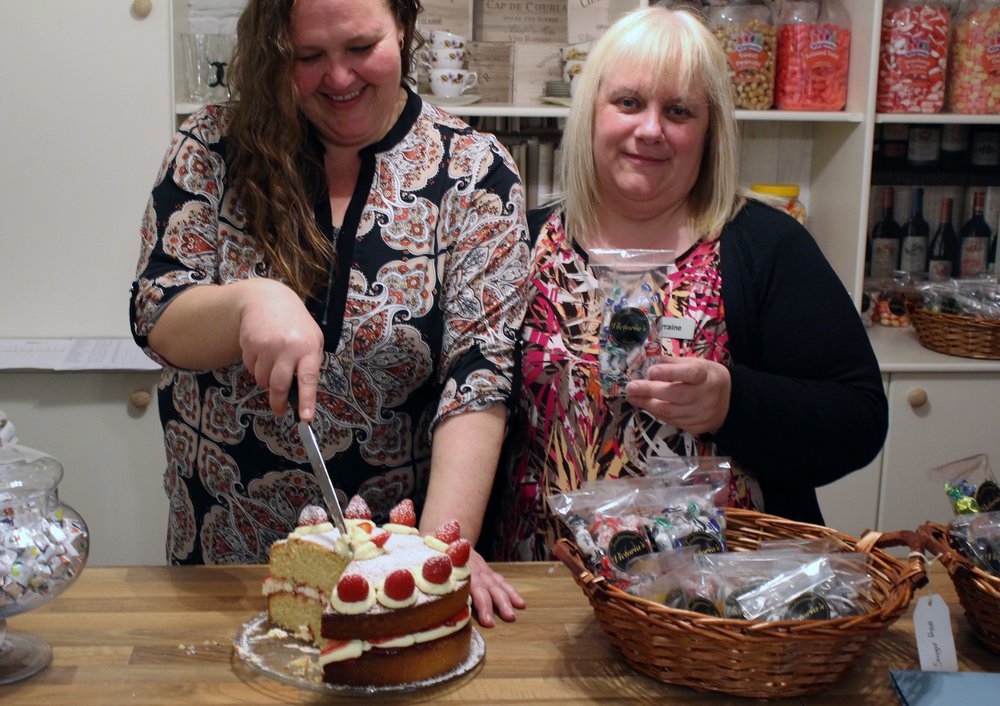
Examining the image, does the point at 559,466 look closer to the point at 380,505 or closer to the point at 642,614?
the point at 380,505

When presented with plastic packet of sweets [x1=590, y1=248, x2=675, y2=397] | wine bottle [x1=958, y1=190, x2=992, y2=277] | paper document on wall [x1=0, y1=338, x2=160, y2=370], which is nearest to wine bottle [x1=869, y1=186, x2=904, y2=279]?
wine bottle [x1=958, y1=190, x2=992, y2=277]

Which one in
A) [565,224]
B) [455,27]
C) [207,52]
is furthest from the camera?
[455,27]

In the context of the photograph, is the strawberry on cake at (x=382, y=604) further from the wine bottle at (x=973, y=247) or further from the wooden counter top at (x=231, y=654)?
the wine bottle at (x=973, y=247)

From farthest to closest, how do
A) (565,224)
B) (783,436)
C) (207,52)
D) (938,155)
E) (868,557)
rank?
(938,155), (207,52), (565,224), (783,436), (868,557)

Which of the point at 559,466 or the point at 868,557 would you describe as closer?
the point at 868,557

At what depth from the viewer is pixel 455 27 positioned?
9.11 ft

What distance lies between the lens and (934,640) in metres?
1.12

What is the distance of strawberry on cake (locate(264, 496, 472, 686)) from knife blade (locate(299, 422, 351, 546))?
0.01 m

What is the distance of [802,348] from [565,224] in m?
0.40

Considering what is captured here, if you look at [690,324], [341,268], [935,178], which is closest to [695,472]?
[690,324]

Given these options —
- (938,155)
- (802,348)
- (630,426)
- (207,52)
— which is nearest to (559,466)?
(630,426)

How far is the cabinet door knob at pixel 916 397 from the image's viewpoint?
2.60 m

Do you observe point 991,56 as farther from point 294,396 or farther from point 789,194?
point 294,396

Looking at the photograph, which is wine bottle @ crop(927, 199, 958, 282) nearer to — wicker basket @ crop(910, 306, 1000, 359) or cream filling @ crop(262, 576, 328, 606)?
wicker basket @ crop(910, 306, 1000, 359)
